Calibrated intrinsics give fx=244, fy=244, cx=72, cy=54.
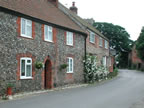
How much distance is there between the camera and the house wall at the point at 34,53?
15633 mm

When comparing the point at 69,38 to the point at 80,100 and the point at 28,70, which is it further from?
the point at 80,100

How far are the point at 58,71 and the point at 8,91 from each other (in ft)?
25.5

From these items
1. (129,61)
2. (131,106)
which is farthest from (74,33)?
→ (129,61)

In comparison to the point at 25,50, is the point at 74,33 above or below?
above

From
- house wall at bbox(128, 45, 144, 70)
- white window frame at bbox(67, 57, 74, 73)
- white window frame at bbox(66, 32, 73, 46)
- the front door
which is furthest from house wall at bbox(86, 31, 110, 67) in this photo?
house wall at bbox(128, 45, 144, 70)

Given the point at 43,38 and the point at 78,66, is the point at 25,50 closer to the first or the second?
the point at 43,38

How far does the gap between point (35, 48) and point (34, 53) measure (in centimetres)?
42

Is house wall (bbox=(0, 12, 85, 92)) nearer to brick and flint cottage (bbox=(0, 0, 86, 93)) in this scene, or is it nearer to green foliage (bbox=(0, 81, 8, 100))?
brick and flint cottage (bbox=(0, 0, 86, 93))

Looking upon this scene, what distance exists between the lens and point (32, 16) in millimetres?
18172

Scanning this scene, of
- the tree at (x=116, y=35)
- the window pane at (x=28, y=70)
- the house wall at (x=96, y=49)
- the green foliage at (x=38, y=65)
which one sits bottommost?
the window pane at (x=28, y=70)

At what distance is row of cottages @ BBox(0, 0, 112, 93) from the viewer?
15883 mm

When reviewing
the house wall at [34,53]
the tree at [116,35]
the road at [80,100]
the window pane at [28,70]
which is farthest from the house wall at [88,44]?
the tree at [116,35]

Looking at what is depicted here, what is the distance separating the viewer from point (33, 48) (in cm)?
1853

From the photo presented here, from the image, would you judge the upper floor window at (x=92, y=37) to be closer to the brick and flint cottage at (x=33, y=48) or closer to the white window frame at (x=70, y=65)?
the brick and flint cottage at (x=33, y=48)
